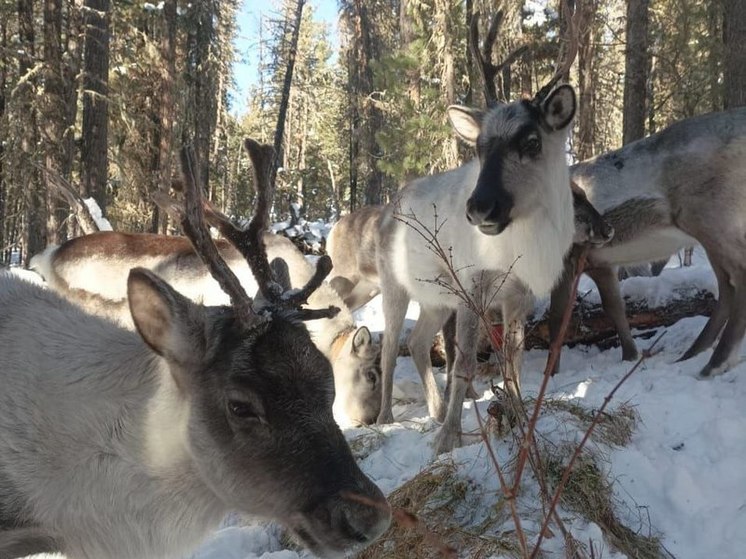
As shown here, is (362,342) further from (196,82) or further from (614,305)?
(196,82)

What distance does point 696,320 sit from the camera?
7.27 m

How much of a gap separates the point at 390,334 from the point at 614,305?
8.05 feet

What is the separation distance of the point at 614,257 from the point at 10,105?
41.3ft

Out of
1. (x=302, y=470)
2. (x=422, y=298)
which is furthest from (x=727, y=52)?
(x=302, y=470)

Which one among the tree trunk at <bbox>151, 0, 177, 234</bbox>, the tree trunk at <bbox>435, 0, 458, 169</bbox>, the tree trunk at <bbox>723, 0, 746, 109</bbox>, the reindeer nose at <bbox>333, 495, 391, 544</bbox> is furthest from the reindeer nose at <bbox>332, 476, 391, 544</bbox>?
the tree trunk at <bbox>151, 0, 177, 234</bbox>

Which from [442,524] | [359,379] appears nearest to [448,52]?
[359,379]

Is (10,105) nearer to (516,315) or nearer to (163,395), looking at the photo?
(516,315)

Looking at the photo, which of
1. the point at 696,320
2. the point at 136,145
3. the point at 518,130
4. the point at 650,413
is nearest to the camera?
the point at 650,413

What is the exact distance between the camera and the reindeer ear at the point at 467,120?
17.8 feet

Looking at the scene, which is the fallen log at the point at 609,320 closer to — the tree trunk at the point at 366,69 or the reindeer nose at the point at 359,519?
the reindeer nose at the point at 359,519

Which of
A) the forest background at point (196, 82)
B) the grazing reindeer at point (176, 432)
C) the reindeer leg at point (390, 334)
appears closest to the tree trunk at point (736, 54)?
the forest background at point (196, 82)

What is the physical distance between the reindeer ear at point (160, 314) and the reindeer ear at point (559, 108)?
11.8 ft

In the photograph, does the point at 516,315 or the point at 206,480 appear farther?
the point at 516,315

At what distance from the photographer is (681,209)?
20.8 ft
